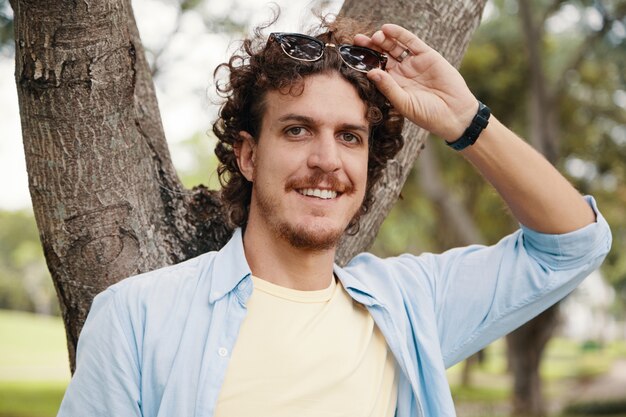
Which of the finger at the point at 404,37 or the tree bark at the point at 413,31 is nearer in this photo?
the finger at the point at 404,37

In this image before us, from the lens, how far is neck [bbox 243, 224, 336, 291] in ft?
8.74

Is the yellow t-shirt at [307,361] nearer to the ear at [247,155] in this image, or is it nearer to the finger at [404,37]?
the ear at [247,155]

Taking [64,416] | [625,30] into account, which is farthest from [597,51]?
[64,416]

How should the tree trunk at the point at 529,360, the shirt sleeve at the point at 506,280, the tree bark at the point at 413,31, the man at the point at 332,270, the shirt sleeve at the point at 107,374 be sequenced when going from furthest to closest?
the tree trunk at the point at 529,360 → the tree bark at the point at 413,31 → the shirt sleeve at the point at 506,280 → the man at the point at 332,270 → the shirt sleeve at the point at 107,374

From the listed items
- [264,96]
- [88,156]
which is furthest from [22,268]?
[88,156]

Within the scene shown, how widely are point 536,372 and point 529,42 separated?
6322 mm

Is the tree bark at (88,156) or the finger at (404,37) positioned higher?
the finger at (404,37)

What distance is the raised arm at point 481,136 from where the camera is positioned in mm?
2748

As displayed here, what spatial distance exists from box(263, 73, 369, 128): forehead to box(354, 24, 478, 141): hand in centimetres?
10

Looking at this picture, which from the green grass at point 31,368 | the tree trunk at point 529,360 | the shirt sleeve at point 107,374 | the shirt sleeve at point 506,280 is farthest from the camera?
the green grass at point 31,368

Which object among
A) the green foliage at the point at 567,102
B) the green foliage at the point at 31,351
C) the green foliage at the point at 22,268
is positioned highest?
the green foliage at the point at 567,102

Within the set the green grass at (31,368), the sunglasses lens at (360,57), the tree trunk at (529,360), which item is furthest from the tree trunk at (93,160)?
the green grass at (31,368)

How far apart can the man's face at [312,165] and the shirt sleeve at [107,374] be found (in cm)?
66

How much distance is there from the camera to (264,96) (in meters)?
2.87
